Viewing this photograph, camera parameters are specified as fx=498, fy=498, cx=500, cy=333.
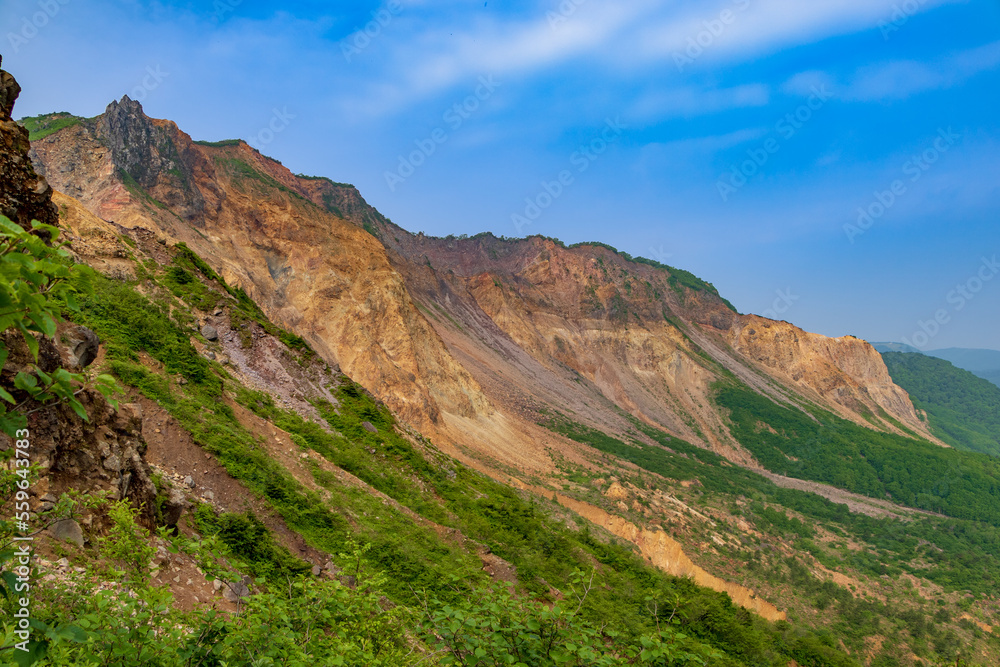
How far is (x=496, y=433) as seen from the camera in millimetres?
50125

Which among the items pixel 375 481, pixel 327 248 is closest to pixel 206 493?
pixel 375 481

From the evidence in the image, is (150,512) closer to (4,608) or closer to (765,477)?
(4,608)

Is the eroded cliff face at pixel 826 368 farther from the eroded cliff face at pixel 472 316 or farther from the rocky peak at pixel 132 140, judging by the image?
the rocky peak at pixel 132 140

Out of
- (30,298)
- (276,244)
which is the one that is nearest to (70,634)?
(30,298)

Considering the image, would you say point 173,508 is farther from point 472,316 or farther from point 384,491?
point 472,316

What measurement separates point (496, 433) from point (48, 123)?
5212 centimetres

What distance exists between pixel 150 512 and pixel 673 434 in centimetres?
8132

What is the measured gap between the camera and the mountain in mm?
11320

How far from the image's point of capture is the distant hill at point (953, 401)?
13338cm

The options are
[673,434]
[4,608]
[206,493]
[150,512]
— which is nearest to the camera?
[4,608]

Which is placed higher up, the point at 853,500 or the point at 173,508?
the point at 173,508

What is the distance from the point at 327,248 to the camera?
50875 millimetres

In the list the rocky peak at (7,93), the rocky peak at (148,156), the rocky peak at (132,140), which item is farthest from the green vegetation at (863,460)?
the rocky peak at (7,93)

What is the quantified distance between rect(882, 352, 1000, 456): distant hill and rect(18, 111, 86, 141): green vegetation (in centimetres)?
16768
